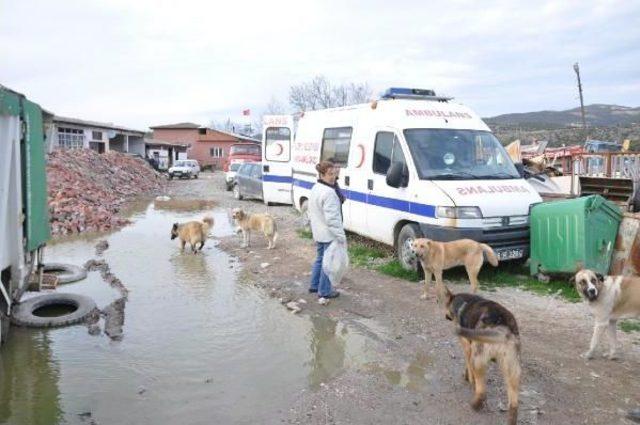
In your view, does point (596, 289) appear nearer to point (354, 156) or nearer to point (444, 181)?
point (444, 181)

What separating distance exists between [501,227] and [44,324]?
5.91 meters

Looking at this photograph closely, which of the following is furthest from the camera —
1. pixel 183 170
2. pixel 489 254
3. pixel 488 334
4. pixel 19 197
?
pixel 183 170

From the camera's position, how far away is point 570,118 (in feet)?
217

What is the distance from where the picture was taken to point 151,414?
4051mm

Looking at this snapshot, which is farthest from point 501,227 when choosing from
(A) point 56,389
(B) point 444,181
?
(A) point 56,389

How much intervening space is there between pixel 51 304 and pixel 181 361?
252cm

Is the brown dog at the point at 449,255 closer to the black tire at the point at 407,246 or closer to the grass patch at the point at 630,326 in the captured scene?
the black tire at the point at 407,246

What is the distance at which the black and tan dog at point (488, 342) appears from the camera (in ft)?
12.1

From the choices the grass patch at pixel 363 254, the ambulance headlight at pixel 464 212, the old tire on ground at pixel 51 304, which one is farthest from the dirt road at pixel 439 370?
the old tire on ground at pixel 51 304

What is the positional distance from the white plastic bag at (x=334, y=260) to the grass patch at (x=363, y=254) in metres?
2.18

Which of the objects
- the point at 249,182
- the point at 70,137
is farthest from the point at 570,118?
the point at 249,182

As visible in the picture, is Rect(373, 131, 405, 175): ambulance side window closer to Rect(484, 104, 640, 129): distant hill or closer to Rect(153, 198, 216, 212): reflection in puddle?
Rect(153, 198, 216, 212): reflection in puddle

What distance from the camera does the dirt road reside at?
4.02m

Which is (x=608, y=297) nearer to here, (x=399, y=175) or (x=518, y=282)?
Answer: (x=518, y=282)
